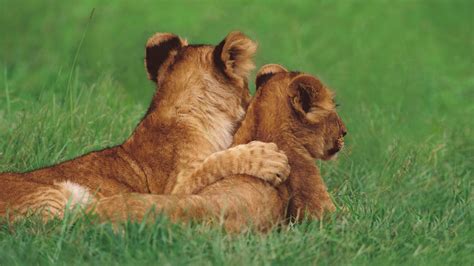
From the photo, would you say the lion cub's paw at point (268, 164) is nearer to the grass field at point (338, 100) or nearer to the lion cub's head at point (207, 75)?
the grass field at point (338, 100)

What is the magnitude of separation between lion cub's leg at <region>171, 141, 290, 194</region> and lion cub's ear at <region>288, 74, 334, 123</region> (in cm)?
27

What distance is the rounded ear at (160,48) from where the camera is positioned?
678 cm

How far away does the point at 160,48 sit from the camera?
6785 mm

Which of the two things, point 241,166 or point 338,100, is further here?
point 338,100

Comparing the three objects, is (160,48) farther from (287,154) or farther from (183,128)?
(287,154)

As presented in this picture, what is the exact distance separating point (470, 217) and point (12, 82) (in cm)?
509

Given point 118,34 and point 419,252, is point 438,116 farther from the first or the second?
point 419,252

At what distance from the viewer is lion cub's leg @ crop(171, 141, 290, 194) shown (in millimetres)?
6035

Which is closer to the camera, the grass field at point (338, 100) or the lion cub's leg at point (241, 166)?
the grass field at point (338, 100)

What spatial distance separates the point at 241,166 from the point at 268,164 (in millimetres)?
169

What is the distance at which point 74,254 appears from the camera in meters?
5.39

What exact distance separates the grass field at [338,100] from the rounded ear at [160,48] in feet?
3.28

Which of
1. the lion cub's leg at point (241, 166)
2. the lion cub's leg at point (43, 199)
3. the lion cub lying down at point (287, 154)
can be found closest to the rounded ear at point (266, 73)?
the lion cub lying down at point (287, 154)

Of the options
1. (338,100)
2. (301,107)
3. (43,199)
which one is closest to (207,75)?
(301,107)
